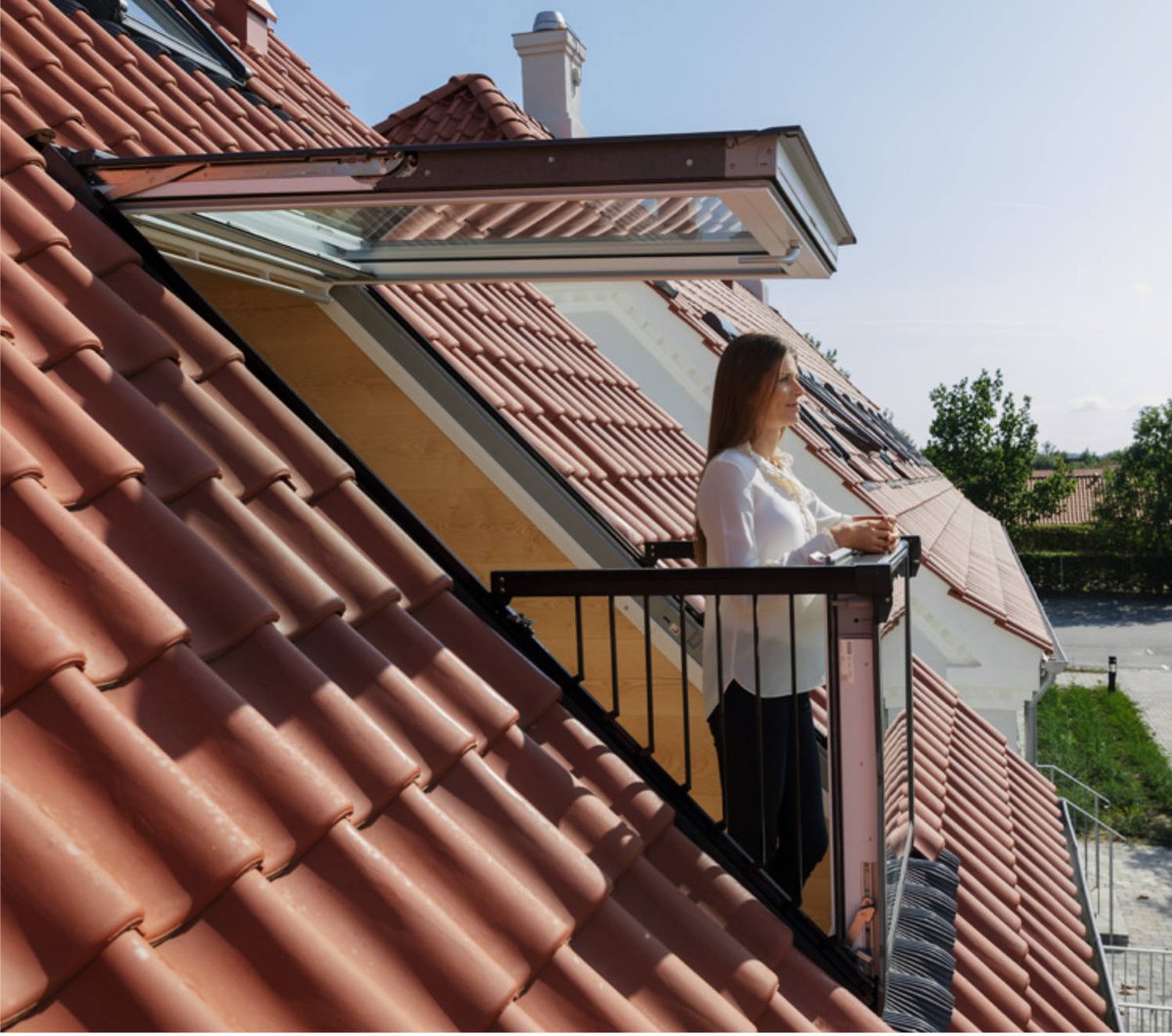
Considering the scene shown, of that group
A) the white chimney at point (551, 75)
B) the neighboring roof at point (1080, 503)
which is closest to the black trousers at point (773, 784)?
the white chimney at point (551, 75)

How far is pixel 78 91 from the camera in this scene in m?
3.51

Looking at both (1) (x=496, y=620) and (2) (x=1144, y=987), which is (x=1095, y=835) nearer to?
(2) (x=1144, y=987)

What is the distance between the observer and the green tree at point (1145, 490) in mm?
56406

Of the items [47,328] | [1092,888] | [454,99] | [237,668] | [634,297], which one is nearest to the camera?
[237,668]

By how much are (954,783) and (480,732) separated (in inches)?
162

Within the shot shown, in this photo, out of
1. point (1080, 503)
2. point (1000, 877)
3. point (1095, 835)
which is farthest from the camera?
point (1080, 503)

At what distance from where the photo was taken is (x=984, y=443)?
4775 cm

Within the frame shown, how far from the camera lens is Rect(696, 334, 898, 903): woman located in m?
3.15

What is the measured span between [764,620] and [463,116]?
6.18 meters

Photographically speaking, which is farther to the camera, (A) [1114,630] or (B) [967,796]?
(A) [1114,630]

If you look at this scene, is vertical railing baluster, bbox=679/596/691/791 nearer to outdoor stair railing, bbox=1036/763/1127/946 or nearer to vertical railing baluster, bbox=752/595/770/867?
vertical railing baluster, bbox=752/595/770/867

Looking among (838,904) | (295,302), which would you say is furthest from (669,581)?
(295,302)

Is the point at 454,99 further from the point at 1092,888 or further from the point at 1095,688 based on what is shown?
the point at 1095,688

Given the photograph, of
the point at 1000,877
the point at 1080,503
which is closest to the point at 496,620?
the point at 1000,877
